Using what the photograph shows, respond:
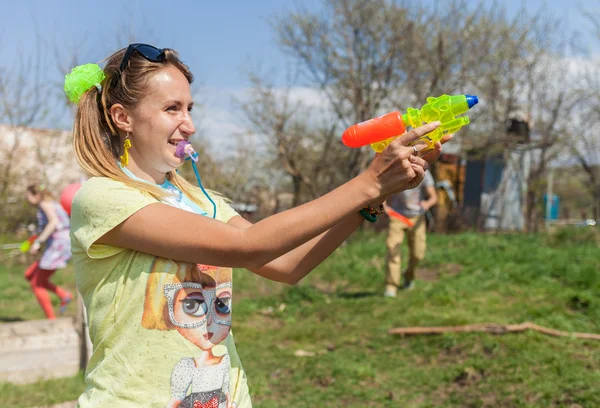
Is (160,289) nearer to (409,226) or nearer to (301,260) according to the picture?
(301,260)

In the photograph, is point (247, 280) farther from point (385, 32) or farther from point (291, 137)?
point (385, 32)

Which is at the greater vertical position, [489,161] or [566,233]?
[489,161]

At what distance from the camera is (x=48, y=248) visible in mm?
7379

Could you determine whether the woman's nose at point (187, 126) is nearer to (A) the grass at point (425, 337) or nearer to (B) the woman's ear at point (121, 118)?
(B) the woman's ear at point (121, 118)

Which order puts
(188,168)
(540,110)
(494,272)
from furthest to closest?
1. (540,110)
2. (188,168)
3. (494,272)

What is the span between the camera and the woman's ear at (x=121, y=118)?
181 cm

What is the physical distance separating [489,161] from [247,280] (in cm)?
1020

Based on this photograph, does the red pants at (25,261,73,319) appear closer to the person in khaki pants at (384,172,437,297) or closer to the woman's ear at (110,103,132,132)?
the person in khaki pants at (384,172,437,297)

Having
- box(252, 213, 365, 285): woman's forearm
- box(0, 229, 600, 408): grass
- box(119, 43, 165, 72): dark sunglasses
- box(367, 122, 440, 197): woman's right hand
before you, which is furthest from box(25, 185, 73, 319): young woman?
box(367, 122, 440, 197): woman's right hand

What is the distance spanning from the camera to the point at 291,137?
1437cm

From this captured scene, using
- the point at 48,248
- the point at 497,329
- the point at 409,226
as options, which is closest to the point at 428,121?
the point at 497,329

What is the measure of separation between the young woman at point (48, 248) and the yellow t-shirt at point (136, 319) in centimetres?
575

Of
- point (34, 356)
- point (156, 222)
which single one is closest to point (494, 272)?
point (34, 356)

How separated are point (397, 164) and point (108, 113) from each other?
0.88 m
